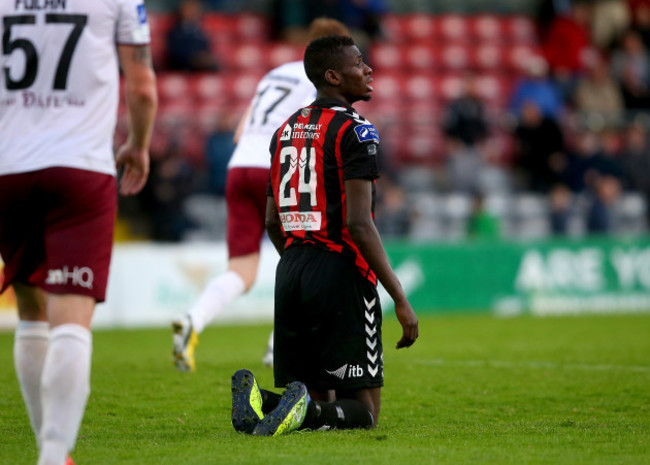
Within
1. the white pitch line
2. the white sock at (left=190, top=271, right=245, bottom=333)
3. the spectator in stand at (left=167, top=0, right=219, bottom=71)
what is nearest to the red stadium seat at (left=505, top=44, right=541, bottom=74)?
the spectator in stand at (left=167, top=0, right=219, bottom=71)

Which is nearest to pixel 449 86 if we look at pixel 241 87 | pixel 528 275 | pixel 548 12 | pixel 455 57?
pixel 455 57

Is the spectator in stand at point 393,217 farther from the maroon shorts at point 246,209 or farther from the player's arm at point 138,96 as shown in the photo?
the player's arm at point 138,96

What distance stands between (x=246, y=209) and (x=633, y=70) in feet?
43.2

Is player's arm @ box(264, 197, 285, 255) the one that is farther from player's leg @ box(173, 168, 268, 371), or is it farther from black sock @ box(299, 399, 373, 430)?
player's leg @ box(173, 168, 268, 371)

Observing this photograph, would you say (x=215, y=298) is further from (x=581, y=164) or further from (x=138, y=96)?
(x=581, y=164)

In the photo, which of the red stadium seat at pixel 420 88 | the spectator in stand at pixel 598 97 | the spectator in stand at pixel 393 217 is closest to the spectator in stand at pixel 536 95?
the spectator in stand at pixel 598 97

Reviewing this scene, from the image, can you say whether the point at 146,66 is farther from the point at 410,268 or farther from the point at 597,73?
the point at 597,73

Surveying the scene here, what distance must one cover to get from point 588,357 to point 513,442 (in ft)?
14.6

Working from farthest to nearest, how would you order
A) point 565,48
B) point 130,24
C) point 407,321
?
point 565,48
point 407,321
point 130,24

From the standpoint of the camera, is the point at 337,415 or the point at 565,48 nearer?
the point at 337,415

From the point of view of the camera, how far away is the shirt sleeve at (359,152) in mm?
4887

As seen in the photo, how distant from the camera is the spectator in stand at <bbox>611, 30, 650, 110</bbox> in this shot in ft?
61.7

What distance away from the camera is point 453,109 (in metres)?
17.2

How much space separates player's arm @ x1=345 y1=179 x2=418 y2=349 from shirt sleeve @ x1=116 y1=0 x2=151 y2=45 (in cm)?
121
